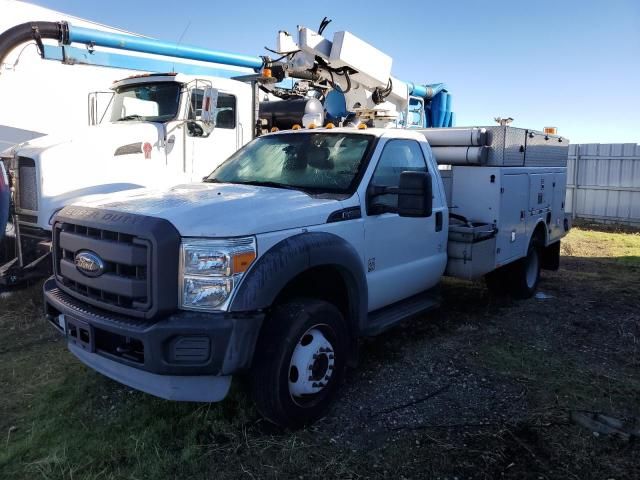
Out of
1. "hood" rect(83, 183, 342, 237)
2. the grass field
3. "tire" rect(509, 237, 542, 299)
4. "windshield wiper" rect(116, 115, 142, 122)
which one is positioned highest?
"windshield wiper" rect(116, 115, 142, 122)

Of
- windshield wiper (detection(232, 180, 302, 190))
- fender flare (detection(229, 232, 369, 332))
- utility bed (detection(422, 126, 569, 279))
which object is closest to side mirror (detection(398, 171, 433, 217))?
fender flare (detection(229, 232, 369, 332))

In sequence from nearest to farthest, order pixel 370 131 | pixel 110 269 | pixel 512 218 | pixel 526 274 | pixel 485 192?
pixel 110 269 < pixel 370 131 < pixel 485 192 < pixel 512 218 < pixel 526 274

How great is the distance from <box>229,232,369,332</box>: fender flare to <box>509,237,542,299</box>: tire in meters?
3.38

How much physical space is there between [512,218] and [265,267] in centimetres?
383

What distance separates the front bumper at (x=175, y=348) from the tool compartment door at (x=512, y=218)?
11.8 ft

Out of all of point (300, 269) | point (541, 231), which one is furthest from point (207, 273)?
point (541, 231)

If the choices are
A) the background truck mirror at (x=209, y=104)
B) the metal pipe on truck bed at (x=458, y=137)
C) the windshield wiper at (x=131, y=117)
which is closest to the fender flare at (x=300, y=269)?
the metal pipe on truck bed at (x=458, y=137)

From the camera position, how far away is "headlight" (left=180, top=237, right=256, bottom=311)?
3.10m

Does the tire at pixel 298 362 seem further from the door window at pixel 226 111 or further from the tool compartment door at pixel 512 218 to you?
the door window at pixel 226 111

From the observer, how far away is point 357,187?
4.17m

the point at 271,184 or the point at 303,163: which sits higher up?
the point at 303,163

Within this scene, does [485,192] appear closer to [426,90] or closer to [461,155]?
[461,155]

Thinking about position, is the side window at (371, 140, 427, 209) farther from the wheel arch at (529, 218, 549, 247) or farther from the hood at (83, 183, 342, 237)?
the wheel arch at (529, 218, 549, 247)

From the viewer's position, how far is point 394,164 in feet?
15.4
